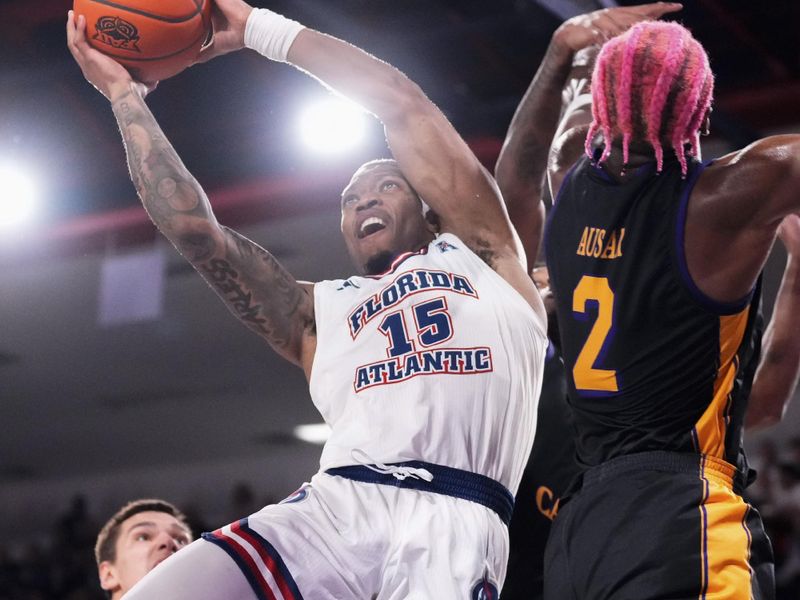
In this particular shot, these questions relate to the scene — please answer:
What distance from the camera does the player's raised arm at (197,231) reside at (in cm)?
288

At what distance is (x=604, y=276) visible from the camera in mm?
2082

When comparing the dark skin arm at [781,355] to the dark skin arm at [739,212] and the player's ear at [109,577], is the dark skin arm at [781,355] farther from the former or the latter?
the player's ear at [109,577]

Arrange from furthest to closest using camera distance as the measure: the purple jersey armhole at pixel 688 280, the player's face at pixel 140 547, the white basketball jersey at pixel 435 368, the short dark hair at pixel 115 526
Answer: the short dark hair at pixel 115 526 → the player's face at pixel 140 547 → the white basketball jersey at pixel 435 368 → the purple jersey armhole at pixel 688 280

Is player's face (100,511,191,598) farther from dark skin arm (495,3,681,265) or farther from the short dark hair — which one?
dark skin arm (495,3,681,265)

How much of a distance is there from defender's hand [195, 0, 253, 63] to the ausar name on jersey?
810 mm

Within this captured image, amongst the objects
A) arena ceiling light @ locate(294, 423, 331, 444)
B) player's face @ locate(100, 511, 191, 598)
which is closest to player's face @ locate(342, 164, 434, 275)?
player's face @ locate(100, 511, 191, 598)

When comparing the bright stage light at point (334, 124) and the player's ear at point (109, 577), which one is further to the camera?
the bright stage light at point (334, 124)

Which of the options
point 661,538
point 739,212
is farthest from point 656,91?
point 661,538

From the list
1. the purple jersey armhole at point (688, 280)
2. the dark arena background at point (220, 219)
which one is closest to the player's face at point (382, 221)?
the purple jersey armhole at point (688, 280)

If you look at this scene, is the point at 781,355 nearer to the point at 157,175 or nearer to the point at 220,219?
the point at 157,175

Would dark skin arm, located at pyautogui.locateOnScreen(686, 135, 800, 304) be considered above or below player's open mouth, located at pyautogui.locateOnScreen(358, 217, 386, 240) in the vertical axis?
above

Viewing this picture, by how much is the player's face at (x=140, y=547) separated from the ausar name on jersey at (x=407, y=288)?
149 centimetres

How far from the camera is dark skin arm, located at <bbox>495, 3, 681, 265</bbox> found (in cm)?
282

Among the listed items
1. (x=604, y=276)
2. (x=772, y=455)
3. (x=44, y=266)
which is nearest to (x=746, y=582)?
(x=604, y=276)
